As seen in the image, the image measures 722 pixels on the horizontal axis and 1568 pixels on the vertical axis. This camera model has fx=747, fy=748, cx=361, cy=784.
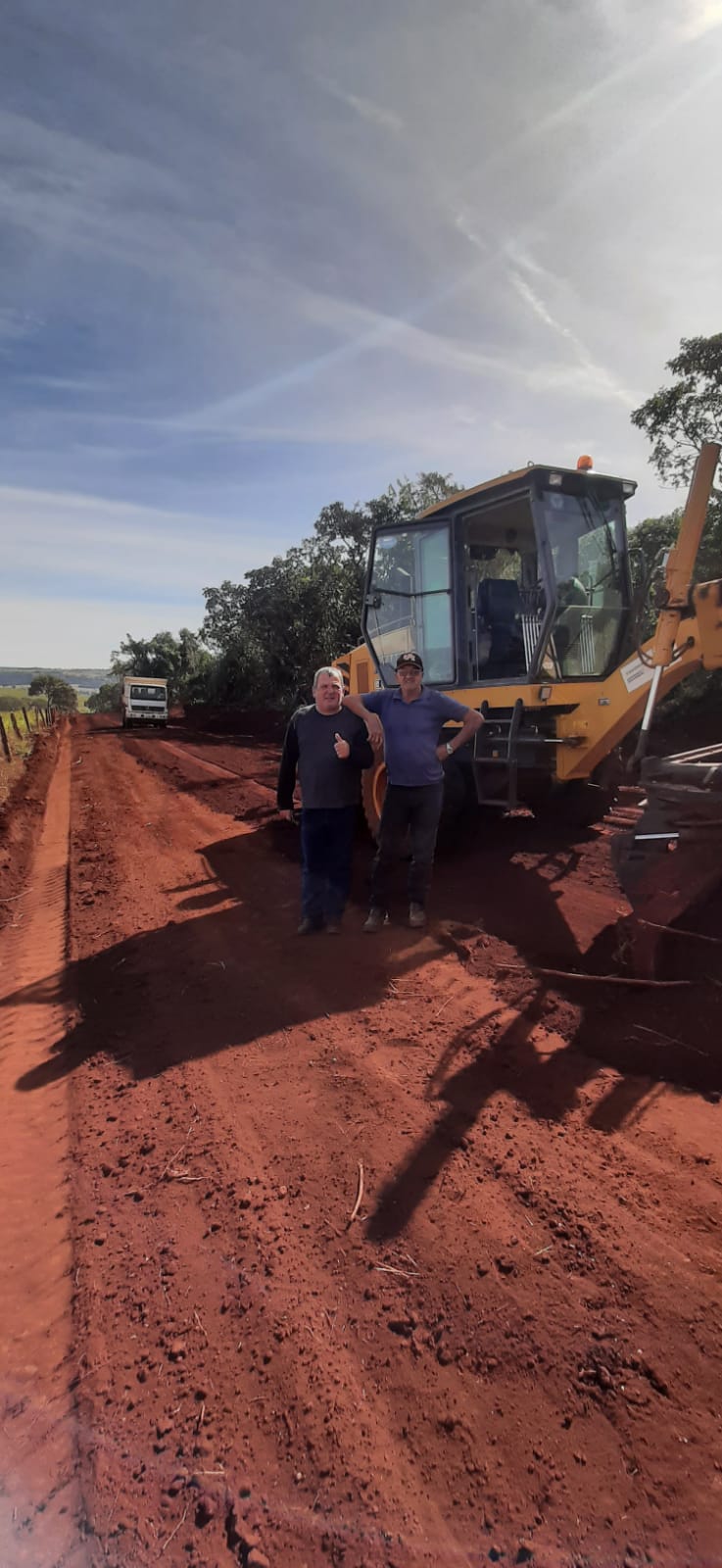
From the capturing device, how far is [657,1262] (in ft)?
7.53

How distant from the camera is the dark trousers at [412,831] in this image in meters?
5.19

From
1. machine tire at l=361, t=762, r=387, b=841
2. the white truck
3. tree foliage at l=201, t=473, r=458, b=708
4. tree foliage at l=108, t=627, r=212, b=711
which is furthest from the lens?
tree foliage at l=108, t=627, r=212, b=711

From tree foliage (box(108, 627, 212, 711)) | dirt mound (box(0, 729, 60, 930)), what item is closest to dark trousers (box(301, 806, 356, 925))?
dirt mound (box(0, 729, 60, 930))

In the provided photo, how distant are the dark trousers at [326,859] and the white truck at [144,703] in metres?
31.8

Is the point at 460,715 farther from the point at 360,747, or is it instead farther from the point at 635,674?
the point at 635,674

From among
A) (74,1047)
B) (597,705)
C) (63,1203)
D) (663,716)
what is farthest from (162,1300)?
(663,716)

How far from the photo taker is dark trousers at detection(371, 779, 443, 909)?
519 centimetres

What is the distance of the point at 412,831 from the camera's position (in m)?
5.32

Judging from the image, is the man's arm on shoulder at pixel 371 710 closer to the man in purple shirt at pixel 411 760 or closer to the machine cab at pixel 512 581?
the man in purple shirt at pixel 411 760

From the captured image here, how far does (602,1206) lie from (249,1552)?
4.70 ft

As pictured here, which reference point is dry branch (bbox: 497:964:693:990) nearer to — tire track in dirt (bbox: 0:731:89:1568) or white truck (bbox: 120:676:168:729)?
tire track in dirt (bbox: 0:731:89:1568)

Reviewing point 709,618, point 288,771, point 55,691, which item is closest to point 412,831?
point 288,771

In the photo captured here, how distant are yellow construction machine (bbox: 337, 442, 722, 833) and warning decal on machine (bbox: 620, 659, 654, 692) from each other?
0.01m

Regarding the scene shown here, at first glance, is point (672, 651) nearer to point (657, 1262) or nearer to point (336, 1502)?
point (657, 1262)
